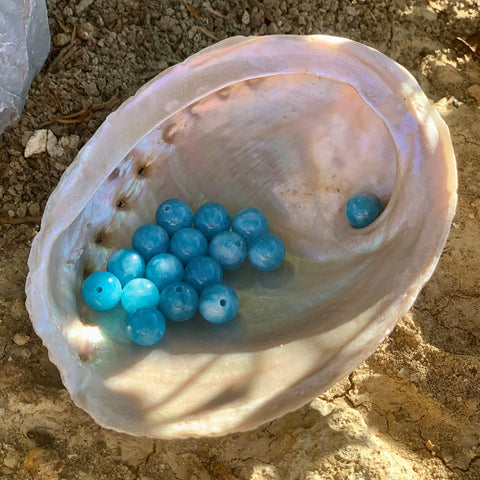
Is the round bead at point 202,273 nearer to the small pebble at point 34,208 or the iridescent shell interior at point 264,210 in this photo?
the iridescent shell interior at point 264,210

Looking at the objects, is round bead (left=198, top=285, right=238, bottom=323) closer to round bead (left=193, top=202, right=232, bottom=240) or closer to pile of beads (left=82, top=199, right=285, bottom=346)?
pile of beads (left=82, top=199, right=285, bottom=346)

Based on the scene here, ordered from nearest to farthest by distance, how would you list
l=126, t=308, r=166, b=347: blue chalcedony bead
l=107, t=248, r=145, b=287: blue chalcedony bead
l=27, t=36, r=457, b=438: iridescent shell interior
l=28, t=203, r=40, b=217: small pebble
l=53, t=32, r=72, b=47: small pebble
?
l=27, t=36, r=457, b=438: iridescent shell interior, l=126, t=308, r=166, b=347: blue chalcedony bead, l=107, t=248, r=145, b=287: blue chalcedony bead, l=28, t=203, r=40, b=217: small pebble, l=53, t=32, r=72, b=47: small pebble

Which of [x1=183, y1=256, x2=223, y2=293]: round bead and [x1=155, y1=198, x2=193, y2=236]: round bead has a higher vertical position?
[x1=155, y1=198, x2=193, y2=236]: round bead

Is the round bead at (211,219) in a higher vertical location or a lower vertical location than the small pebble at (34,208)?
higher

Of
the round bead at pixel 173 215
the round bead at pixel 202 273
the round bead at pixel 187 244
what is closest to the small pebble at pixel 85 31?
the round bead at pixel 173 215

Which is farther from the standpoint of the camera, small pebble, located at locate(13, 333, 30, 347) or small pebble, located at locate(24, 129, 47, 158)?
small pebble, located at locate(24, 129, 47, 158)

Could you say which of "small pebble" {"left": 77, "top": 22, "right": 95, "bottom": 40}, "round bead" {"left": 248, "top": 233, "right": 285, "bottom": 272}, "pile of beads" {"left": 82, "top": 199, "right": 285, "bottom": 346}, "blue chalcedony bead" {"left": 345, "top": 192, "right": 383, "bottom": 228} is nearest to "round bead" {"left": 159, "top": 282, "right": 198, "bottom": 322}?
"pile of beads" {"left": 82, "top": 199, "right": 285, "bottom": 346}

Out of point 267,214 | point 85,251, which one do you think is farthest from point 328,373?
point 85,251

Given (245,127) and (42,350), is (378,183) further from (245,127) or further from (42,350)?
(42,350)
